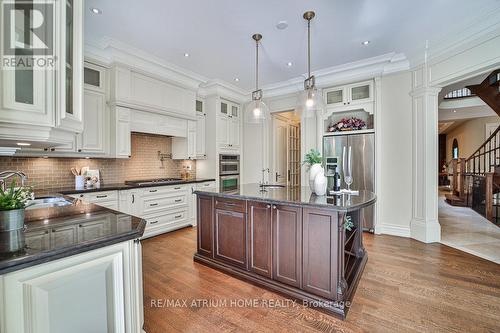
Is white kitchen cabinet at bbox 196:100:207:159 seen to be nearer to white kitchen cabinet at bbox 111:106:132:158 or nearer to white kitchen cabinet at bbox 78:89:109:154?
white kitchen cabinet at bbox 111:106:132:158

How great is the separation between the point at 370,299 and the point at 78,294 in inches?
90.2

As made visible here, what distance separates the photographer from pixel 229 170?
17.5ft

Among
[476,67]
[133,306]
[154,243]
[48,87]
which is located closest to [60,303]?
[133,306]

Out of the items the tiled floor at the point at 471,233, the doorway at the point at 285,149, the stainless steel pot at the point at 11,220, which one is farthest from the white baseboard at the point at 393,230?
the stainless steel pot at the point at 11,220

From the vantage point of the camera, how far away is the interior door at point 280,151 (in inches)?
220

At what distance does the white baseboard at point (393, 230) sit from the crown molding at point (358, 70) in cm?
269

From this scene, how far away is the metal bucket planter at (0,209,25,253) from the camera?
1068 millimetres

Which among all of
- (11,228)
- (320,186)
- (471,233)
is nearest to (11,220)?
(11,228)

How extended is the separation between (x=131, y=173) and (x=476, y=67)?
5392 millimetres

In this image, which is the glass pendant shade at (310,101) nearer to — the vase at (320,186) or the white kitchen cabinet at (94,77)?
the vase at (320,186)

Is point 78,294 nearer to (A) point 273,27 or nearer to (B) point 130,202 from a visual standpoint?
(B) point 130,202

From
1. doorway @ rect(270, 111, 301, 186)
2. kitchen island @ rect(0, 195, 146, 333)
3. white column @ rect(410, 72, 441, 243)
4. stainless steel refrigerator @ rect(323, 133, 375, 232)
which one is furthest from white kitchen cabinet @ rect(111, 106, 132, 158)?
white column @ rect(410, 72, 441, 243)

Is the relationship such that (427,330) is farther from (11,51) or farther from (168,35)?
(168,35)

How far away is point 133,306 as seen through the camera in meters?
1.30
